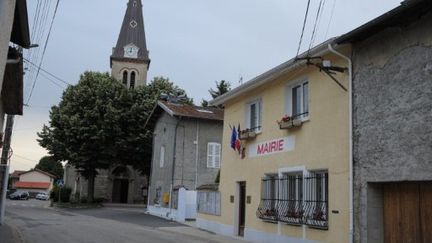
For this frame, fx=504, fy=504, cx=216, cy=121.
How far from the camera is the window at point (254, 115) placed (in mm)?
18969

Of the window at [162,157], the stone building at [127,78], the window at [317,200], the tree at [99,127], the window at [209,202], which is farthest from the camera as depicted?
the stone building at [127,78]

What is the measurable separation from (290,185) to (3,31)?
35.5ft

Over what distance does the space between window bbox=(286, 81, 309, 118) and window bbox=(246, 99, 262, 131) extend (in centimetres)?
228

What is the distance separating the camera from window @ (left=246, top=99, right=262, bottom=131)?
747 inches

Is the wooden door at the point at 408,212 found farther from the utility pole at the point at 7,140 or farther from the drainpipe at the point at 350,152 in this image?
the utility pole at the point at 7,140

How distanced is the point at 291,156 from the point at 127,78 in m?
46.8

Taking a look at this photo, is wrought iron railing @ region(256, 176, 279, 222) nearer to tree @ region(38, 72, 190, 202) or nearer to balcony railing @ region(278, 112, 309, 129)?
balcony railing @ region(278, 112, 309, 129)

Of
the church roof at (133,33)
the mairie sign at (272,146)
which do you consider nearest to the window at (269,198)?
the mairie sign at (272,146)

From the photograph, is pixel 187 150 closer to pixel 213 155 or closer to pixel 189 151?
pixel 189 151

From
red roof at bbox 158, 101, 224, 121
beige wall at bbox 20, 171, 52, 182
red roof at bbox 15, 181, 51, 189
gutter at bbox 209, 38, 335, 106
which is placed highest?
red roof at bbox 158, 101, 224, 121

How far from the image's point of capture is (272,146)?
17.2 m

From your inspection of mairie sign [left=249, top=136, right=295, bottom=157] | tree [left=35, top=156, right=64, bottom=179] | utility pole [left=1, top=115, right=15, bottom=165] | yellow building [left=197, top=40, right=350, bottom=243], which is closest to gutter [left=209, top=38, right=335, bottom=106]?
yellow building [left=197, top=40, right=350, bottom=243]

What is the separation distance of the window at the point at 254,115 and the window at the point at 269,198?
7.10 ft

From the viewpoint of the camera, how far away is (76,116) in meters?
40.7
